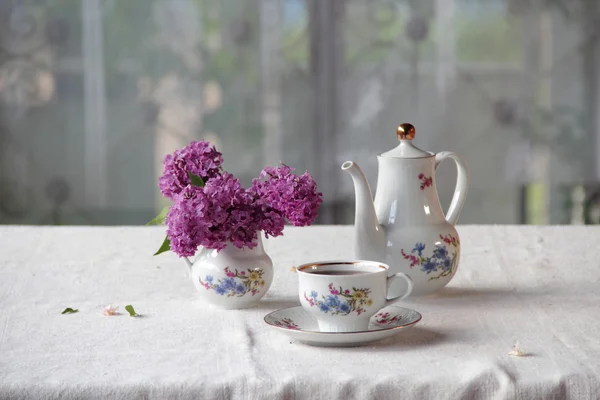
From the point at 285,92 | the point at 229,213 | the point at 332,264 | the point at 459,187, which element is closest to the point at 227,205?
the point at 229,213

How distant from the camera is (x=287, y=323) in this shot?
99 cm

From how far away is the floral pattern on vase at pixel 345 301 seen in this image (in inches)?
37.0

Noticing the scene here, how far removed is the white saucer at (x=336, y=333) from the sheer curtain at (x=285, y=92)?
6.12 feet

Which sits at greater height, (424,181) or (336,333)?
(424,181)

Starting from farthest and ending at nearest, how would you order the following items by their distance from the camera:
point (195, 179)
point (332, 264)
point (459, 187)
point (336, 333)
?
point (459, 187) < point (195, 179) < point (332, 264) < point (336, 333)

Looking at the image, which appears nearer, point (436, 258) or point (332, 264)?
point (332, 264)

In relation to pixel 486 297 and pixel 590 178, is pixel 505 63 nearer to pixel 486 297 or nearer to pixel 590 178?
pixel 590 178

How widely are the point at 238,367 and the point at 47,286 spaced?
494mm

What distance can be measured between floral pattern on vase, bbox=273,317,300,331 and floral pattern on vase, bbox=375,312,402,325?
96 millimetres

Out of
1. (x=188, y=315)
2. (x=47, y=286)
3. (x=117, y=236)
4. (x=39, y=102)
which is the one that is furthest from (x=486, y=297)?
(x=39, y=102)

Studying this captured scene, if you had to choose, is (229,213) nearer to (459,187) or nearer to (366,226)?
(366,226)

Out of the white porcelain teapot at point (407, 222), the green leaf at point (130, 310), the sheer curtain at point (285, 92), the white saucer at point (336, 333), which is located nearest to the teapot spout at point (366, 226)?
the white porcelain teapot at point (407, 222)

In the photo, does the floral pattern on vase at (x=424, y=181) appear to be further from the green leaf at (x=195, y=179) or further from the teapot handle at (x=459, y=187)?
the green leaf at (x=195, y=179)

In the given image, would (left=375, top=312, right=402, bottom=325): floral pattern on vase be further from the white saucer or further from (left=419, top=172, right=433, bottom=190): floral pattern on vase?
(left=419, top=172, right=433, bottom=190): floral pattern on vase
